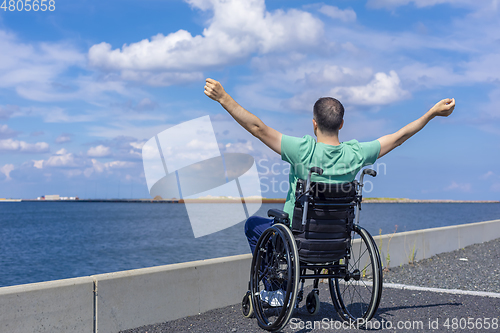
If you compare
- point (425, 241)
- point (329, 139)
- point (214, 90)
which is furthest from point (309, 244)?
point (425, 241)

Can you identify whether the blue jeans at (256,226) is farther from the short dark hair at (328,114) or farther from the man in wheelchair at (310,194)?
the short dark hair at (328,114)

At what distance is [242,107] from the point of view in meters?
3.22

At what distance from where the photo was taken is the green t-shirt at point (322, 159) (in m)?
3.37

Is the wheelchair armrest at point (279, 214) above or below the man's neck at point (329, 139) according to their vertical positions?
below

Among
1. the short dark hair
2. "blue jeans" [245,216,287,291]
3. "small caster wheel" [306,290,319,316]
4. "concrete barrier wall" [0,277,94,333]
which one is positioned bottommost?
"small caster wheel" [306,290,319,316]

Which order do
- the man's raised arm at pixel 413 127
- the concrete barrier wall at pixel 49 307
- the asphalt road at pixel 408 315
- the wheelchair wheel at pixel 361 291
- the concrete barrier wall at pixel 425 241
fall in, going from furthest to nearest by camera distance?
1. the concrete barrier wall at pixel 425 241
2. the asphalt road at pixel 408 315
3. the man's raised arm at pixel 413 127
4. the wheelchair wheel at pixel 361 291
5. the concrete barrier wall at pixel 49 307

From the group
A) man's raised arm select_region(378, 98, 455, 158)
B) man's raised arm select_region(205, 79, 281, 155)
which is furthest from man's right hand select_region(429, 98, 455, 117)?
man's raised arm select_region(205, 79, 281, 155)

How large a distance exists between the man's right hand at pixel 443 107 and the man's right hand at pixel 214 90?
188 cm

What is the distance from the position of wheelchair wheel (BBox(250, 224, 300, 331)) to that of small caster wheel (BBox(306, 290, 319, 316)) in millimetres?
415

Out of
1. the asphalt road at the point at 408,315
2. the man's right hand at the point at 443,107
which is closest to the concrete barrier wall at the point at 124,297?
the asphalt road at the point at 408,315

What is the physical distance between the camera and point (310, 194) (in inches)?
129

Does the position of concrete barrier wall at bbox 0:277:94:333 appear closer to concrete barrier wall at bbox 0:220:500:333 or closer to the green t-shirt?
concrete barrier wall at bbox 0:220:500:333

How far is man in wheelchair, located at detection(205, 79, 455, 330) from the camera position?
3207 millimetres

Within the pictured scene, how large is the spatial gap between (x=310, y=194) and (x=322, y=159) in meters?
0.31
